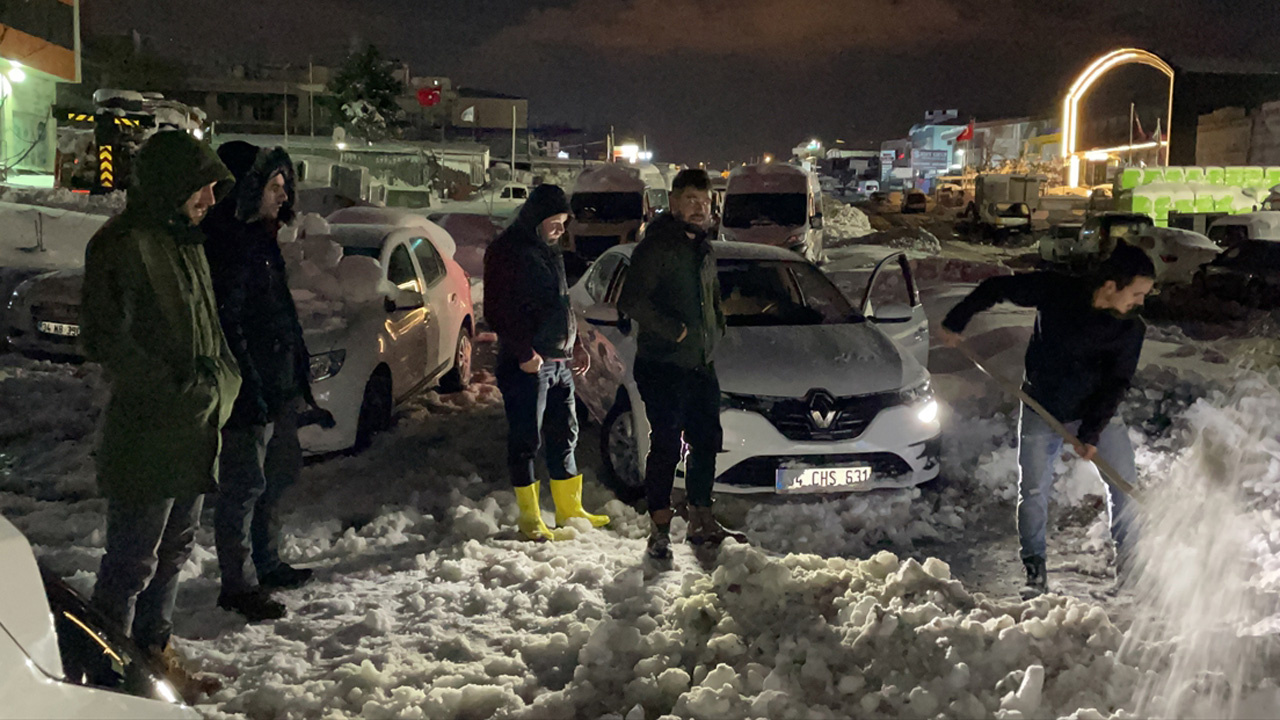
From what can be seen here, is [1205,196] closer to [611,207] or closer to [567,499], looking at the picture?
[611,207]

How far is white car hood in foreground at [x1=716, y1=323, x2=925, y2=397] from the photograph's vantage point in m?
6.25

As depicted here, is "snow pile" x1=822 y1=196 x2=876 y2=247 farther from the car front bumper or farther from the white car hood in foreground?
the car front bumper

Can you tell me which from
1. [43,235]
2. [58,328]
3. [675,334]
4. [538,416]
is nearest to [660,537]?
[538,416]

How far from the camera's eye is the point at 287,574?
500cm

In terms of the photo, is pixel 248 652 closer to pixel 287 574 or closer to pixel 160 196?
pixel 287 574

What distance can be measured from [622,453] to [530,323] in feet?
4.83

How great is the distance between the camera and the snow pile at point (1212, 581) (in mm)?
3611

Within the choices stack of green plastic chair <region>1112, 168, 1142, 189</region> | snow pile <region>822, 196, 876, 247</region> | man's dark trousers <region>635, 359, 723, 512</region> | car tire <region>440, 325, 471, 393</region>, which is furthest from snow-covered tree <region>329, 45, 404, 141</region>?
man's dark trousers <region>635, 359, 723, 512</region>

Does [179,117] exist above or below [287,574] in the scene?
above

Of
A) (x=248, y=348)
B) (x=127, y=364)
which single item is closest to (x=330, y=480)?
(x=248, y=348)

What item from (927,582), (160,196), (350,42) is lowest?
(927,582)

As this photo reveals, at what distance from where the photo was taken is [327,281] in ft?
26.3

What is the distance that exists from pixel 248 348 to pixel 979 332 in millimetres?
9816

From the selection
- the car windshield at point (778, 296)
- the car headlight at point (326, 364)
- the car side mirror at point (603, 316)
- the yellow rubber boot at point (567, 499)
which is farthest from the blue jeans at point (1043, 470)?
the car headlight at point (326, 364)
